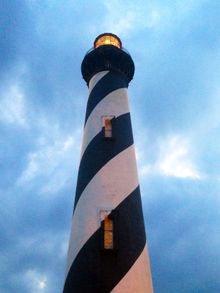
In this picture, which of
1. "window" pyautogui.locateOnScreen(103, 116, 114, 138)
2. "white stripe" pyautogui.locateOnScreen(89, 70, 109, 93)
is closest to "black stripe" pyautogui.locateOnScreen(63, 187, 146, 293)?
"window" pyautogui.locateOnScreen(103, 116, 114, 138)

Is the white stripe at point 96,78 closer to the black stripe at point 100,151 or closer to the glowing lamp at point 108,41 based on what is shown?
the glowing lamp at point 108,41

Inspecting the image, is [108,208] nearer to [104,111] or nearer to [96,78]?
[104,111]

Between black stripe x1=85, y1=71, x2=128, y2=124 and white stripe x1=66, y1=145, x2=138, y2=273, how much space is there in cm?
227

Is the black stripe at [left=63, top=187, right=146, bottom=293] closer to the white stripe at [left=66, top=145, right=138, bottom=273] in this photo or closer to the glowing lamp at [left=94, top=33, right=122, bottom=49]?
the white stripe at [left=66, top=145, right=138, bottom=273]

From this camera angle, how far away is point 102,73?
1159 centimetres

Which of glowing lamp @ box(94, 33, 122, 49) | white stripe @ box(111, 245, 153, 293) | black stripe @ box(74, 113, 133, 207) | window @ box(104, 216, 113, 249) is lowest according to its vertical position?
white stripe @ box(111, 245, 153, 293)

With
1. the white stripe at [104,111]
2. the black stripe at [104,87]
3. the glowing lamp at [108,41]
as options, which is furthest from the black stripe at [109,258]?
the glowing lamp at [108,41]

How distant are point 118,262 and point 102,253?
43 centimetres

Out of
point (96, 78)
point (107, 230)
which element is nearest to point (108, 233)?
point (107, 230)

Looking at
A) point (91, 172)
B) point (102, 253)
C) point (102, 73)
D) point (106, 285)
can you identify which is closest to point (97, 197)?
point (91, 172)

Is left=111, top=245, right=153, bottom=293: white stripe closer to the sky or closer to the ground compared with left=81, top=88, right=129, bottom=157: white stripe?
closer to the ground

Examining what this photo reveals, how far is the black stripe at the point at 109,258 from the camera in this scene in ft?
24.4

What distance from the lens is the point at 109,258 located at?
7.68 meters

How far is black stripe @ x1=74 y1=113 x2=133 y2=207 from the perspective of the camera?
9.22m
